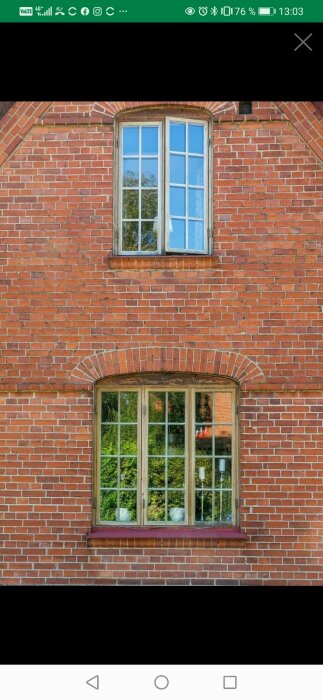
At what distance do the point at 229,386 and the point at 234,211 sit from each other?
1.54 m

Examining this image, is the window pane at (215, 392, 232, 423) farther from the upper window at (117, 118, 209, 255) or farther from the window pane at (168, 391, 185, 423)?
the upper window at (117, 118, 209, 255)

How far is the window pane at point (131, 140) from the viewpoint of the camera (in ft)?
20.7

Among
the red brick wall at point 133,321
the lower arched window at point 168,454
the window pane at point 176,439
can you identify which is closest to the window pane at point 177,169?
the red brick wall at point 133,321

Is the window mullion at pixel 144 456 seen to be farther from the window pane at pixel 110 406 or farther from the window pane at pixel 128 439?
the window pane at pixel 110 406

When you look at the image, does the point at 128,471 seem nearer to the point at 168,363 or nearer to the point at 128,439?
the point at 128,439

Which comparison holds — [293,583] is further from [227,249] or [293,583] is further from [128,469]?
[227,249]

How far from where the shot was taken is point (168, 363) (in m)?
6.05

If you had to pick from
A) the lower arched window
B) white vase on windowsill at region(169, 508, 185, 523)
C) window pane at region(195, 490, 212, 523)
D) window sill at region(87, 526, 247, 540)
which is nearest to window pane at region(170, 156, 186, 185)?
the lower arched window

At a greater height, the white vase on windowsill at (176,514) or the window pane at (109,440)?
the window pane at (109,440)

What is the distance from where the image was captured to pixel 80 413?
607cm

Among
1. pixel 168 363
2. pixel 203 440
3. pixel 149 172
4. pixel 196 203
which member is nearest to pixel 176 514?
pixel 203 440

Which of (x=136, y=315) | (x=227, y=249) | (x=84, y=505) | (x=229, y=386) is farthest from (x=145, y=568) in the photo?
(x=227, y=249)

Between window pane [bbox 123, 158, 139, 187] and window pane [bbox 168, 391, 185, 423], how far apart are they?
1930mm

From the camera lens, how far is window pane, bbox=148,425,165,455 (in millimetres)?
6148
